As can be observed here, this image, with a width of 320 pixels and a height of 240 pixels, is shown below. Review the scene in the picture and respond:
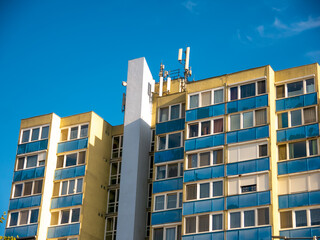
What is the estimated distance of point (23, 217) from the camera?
67062mm

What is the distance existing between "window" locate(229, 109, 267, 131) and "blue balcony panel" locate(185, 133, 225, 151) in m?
1.34

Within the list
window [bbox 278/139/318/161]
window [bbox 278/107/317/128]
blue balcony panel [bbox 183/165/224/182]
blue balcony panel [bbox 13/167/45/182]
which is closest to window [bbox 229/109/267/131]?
window [bbox 278/107/317/128]

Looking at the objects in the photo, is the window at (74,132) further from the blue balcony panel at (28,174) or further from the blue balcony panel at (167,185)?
the blue balcony panel at (167,185)

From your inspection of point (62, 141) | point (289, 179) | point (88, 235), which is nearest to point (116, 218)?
point (88, 235)

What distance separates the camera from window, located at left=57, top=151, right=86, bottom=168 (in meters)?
68.6

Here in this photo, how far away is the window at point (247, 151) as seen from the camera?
57.1m

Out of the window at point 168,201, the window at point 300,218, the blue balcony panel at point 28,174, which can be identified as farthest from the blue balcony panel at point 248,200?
the blue balcony panel at point 28,174

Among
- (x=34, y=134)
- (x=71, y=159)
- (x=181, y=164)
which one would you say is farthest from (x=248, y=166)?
(x=34, y=134)

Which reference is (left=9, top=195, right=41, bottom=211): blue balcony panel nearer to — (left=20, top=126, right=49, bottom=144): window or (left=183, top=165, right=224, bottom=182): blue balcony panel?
(left=20, top=126, right=49, bottom=144): window

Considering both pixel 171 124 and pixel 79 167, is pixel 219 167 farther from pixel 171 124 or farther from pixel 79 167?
pixel 79 167

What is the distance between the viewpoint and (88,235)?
65812mm

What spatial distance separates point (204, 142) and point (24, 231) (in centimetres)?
1996

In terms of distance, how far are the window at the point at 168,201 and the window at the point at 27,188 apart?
12597mm

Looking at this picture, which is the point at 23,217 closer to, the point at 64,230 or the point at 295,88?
the point at 64,230
